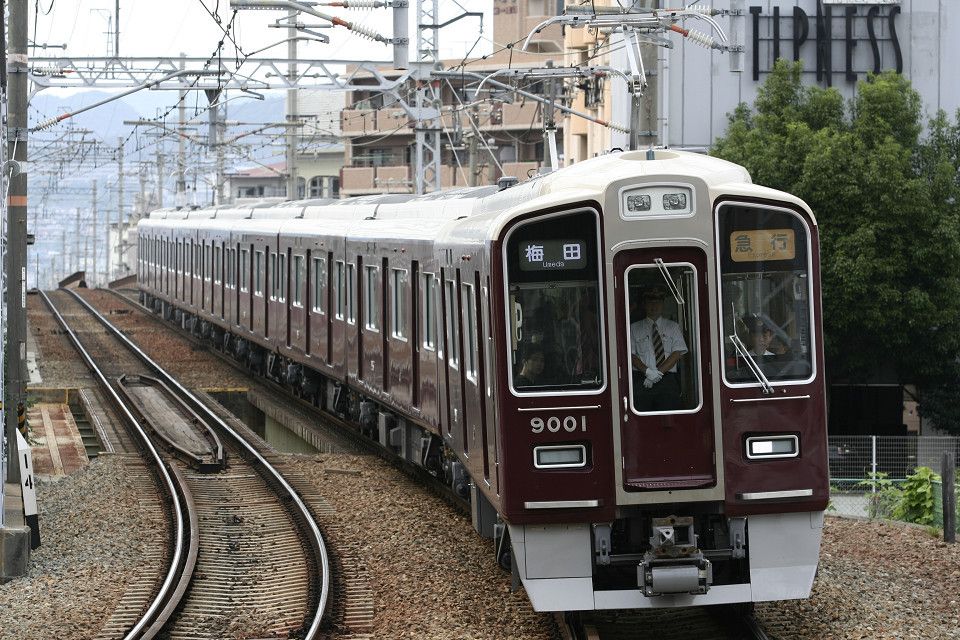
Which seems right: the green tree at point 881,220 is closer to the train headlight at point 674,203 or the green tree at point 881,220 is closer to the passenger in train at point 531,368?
the train headlight at point 674,203

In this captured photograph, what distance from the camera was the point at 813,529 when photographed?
24.6 ft

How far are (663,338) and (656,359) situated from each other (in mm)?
106

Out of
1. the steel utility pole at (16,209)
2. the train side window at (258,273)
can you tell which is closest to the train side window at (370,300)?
the steel utility pole at (16,209)

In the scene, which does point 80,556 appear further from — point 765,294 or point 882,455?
point 882,455

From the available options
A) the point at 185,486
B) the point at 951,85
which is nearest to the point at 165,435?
the point at 185,486

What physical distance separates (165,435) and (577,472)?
10022 millimetres

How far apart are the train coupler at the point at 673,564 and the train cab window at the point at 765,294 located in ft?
2.52

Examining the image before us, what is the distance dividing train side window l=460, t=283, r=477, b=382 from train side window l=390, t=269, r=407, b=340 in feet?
12.3

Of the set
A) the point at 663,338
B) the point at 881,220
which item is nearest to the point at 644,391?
the point at 663,338

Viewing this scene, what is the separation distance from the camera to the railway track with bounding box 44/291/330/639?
8656 millimetres

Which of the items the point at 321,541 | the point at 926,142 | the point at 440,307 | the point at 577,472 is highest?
the point at 926,142

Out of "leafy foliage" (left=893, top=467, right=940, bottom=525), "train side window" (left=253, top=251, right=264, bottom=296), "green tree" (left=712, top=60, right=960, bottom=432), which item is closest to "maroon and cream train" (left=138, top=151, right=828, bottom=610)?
"leafy foliage" (left=893, top=467, right=940, bottom=525)

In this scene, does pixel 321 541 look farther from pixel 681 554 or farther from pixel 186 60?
pixel 186 60

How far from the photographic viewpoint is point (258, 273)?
22.5 m
